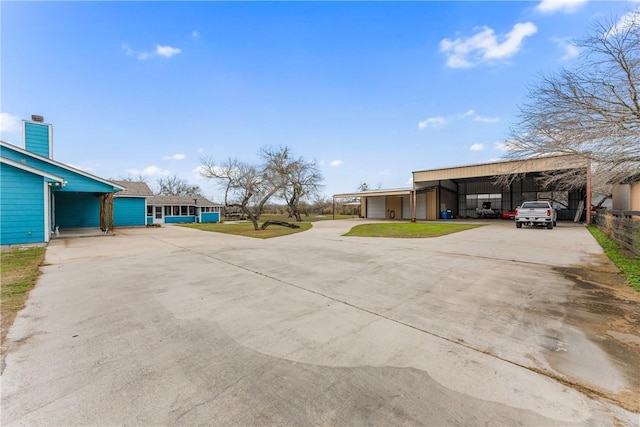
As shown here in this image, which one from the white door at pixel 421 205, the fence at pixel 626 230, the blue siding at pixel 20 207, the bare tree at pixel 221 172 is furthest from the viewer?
the white door at pixel 421 205

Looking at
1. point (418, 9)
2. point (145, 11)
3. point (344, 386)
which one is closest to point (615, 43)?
point (418, 9)

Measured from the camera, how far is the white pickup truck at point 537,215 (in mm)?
15828

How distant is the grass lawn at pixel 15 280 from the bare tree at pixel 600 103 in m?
12.5

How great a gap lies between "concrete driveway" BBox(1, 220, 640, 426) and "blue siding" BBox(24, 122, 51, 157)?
16154 millimetres

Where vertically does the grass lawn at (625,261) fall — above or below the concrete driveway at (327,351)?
above

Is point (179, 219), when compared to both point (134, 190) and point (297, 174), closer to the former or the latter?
point (134, 190)

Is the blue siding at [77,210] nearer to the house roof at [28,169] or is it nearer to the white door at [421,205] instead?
the house roof at [28,169]

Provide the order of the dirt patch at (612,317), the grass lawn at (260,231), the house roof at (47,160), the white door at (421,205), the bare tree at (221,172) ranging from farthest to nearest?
1. the white door at (421,205)
2. the bare tree at (221,172)
3. the grass lawn at (260,231)
4. the house roof at (47,160)
5. the dirt patch at (612,317)

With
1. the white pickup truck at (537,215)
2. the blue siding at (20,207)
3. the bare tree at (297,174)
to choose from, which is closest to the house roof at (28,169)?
the blue siding at (20,207)

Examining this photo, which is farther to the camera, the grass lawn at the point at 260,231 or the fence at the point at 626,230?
the grass lawn at the point at 260,231

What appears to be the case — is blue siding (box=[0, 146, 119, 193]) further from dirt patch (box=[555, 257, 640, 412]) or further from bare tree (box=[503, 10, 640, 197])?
bare tree (box=[503, 10, 640, 197])

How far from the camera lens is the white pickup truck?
15.8 m

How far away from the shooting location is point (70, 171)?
14867mm

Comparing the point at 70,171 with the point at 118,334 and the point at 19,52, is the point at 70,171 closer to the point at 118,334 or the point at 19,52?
the point at 19,52
